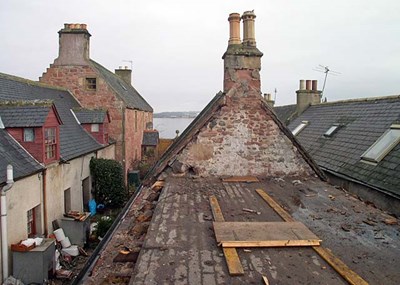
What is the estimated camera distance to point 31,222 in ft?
39.1

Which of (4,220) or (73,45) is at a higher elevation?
(73,45)

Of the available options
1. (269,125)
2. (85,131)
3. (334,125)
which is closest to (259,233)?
A: (269,125)

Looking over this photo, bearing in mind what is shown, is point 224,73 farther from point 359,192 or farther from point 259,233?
point 359,192

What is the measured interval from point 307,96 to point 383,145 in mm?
14070

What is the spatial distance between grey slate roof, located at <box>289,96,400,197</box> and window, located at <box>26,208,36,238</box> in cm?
1213

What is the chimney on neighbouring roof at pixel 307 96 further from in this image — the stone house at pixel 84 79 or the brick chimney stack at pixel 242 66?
the brick chimney stack at pixel 242 66

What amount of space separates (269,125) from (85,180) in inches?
513

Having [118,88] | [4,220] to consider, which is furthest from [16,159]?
[118,88]

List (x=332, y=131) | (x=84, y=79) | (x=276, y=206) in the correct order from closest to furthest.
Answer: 1. (x=276, y=206)
2. (x=332, y=131)
3. (x=84, y=79)

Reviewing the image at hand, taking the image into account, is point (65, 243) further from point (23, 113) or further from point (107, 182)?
point (107, 182)

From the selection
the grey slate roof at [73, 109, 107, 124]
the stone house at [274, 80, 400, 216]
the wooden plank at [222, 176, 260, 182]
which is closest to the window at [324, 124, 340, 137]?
the stone house at [274, 80, 400, 216]

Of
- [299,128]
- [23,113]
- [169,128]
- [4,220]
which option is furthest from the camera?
[169,128]

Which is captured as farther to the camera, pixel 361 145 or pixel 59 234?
pixel 361 145

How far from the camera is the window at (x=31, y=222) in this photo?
11.7m
